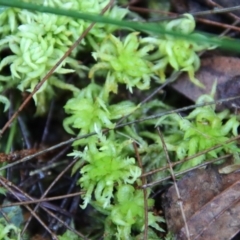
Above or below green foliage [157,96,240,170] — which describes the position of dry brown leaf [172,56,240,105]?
above

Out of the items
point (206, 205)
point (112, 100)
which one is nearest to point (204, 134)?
point (206, 205)

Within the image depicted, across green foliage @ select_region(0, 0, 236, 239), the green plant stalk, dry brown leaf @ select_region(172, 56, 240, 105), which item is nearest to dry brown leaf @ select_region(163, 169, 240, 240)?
green foliage @ select_region(0, 0, 236, 239)

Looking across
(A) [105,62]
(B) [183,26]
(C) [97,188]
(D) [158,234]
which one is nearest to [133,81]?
(A) [105,62]

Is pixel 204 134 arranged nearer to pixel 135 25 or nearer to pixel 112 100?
pixel 112 100

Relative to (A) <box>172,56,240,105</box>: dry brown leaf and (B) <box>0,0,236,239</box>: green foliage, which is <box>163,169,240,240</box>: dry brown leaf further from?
(A) <box>172,56,240,105</box>: dry brown leaf

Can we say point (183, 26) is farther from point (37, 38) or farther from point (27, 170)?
point (27, 170)

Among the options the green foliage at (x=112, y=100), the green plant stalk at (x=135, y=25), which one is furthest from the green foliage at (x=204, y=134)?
the green plant stalk at (x=135, y=25)

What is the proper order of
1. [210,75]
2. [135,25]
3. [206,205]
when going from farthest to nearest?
[210,75] < [206,205] < [135,25]

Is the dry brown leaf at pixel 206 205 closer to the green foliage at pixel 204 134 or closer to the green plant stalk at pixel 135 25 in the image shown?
the green foliage at pixel 204 134
